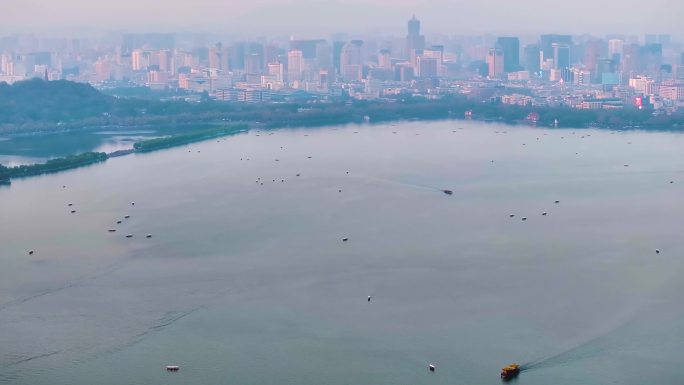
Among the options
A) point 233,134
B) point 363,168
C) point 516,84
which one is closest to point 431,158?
point 363,168

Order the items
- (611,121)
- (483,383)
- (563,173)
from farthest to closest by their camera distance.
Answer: (611,121) → (563,173) → (483,383)

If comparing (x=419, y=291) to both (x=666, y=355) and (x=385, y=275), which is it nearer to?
(x=385, y=275)

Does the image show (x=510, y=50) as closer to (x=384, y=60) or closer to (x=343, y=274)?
(x=384, y=60)

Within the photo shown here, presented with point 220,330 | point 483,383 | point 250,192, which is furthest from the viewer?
point 250,192

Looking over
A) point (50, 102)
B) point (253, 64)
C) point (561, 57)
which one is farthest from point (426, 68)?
point (50, 102)

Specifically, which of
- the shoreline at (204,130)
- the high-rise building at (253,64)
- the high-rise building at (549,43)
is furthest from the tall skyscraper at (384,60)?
the shoreline at (204,130)

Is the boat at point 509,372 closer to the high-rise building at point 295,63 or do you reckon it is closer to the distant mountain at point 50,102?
the distant mountain at point 50,102

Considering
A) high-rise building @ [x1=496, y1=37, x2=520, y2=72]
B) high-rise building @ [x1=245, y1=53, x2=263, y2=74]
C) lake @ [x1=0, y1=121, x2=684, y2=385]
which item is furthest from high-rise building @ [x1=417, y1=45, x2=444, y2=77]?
lake @ [x1=0, y1=121, x2=684, y2=385]
